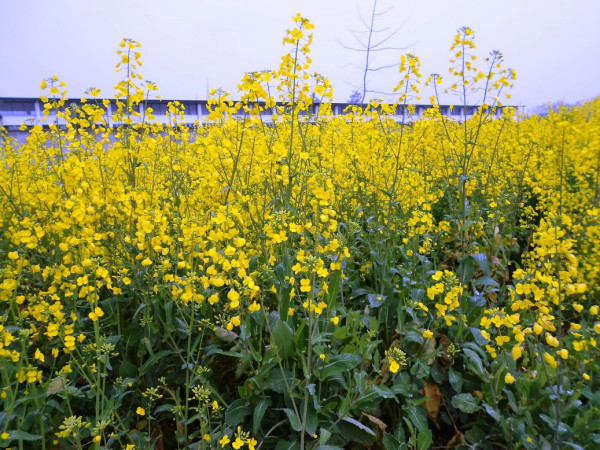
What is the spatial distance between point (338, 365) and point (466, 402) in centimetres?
74

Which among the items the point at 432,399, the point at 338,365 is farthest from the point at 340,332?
the point at 432,399

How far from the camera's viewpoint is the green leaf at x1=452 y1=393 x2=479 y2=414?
2.01 metres

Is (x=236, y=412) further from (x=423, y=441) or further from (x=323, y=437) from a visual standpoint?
(x=423, y=441)

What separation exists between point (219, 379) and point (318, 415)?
0.66m

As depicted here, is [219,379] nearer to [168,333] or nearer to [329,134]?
[168,333]

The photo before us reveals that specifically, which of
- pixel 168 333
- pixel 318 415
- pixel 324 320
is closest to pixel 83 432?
pixel 168 333

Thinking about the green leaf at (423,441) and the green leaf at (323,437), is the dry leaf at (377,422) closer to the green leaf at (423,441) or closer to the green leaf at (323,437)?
the green leaf at (423,441)

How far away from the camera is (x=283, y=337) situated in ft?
6.49

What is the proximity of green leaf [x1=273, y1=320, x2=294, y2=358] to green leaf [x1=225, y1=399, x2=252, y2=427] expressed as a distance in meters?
0.32

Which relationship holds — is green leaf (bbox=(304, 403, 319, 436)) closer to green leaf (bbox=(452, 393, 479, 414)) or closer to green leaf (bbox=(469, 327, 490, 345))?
green leaf (bbox=(452, 393, 479, 414))

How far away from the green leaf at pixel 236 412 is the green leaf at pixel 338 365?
1.39 ft

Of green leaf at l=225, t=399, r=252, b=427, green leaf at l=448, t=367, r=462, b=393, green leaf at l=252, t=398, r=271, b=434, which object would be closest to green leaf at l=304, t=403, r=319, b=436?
green leaf at l=252, t=398, r=271, b=434

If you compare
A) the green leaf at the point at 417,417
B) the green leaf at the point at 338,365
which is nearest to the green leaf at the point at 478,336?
the green leaf at the point at 417,417

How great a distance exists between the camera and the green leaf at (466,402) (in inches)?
79.1
